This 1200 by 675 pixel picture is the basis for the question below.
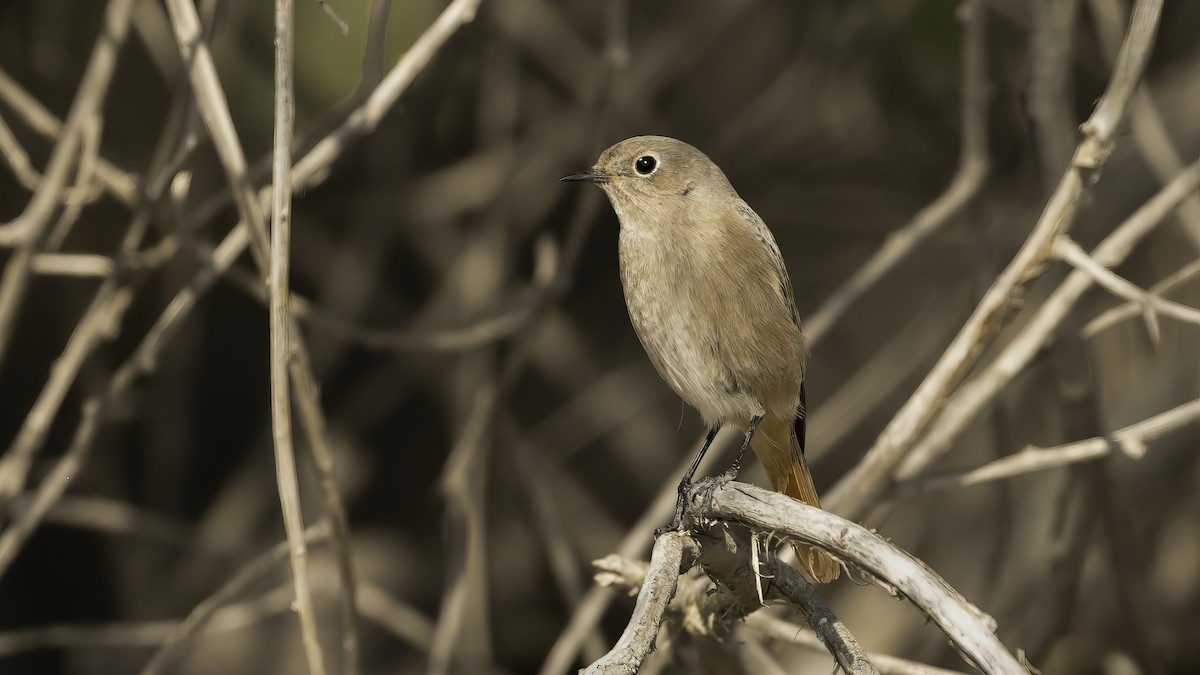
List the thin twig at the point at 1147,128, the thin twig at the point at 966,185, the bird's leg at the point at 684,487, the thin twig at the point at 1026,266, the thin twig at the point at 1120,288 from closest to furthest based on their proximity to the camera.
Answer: the thin twig at the point at 1120,288
the thin twig at the point at 1026,266
the bird's leg at the point at 684,487
the thin twig at the point at 966,185
the thin twig at the point at 1147,128

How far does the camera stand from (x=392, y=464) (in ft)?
18.7

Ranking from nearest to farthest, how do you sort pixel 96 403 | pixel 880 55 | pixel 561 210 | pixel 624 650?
1. pixel 624 650
2. pixel 96 403
3. pixel 880 55
4. pixel 561 210

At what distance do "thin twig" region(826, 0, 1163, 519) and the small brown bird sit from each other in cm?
29

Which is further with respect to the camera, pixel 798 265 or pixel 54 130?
pixel 798 265

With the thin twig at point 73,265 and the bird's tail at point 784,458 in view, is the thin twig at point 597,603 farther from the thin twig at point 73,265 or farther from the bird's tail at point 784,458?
the thin twig at point 73,265

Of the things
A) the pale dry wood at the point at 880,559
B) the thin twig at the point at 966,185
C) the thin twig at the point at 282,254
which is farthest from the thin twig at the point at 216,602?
the thin twig at the point at 966,185

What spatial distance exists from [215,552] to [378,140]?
1839 mm

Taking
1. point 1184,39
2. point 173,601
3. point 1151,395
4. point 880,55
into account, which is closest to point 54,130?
point 173,601

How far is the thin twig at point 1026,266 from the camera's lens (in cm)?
265

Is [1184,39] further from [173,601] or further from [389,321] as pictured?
[173,601]

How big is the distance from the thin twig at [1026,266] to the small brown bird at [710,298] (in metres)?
0.29

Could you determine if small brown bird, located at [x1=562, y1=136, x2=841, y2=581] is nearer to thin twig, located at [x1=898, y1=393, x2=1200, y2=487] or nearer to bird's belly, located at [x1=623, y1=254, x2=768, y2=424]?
bird's belly, located at [x1=623, y1=254, x2=768, y2=424]

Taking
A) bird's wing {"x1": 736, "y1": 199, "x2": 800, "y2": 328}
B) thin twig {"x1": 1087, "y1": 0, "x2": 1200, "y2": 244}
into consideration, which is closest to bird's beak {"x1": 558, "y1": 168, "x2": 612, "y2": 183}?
bird's wing {"x1": 736, "y1": 199, "x2": 800, "y2": 328}

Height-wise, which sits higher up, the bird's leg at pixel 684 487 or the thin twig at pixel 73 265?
the thin twig at pixel 73 265
